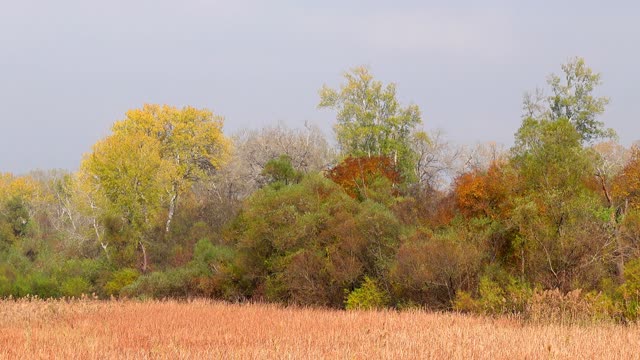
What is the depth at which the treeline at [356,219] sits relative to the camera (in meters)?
20.3

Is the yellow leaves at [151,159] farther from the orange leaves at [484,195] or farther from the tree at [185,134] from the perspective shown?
the orange leaves at [484,195]

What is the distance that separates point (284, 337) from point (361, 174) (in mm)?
22376

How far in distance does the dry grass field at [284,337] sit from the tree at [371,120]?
29971 mm

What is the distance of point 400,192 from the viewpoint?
113ft

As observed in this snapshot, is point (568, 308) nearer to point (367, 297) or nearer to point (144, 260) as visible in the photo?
point (367, 297)

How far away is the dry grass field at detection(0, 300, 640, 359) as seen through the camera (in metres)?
10.4

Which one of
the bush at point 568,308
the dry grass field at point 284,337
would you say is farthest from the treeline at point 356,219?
the dry grass field at point 284,337

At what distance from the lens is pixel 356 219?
1045 inches

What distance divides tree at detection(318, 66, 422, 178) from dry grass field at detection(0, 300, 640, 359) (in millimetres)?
29971

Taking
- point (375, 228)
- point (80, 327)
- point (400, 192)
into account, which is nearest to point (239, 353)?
point (80, 327)

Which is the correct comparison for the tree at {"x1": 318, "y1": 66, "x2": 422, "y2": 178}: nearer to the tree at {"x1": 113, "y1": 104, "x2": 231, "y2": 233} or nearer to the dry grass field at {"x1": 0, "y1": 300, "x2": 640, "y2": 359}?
the tree at {"x1": 113, "y1": 104, "x2": 231, "y2": 233}

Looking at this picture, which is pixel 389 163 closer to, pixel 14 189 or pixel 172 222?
pixel 172 222

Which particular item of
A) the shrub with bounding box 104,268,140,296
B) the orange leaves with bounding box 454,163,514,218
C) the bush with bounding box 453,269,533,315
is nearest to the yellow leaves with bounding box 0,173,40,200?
the shrub with bounding box 104,268,140,296

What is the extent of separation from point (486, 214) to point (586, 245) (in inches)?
249
